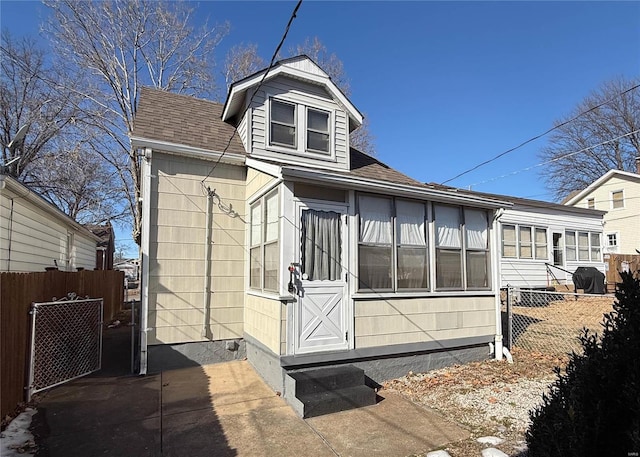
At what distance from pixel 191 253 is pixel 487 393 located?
5.40 meters

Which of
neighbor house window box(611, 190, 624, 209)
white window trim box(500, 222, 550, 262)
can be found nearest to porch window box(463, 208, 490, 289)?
white window trim box(500, 222, 550, 262)

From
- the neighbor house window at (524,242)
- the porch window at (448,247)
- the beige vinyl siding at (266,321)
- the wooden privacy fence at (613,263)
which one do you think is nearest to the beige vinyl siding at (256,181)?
the beige vinyl siding at (266,321)

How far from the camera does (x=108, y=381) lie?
572 cm

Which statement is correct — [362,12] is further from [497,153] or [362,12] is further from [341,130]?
[497,153]

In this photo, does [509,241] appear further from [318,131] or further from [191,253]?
[191,253]

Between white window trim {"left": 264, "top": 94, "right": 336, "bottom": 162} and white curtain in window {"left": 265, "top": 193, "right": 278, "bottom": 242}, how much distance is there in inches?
71.8

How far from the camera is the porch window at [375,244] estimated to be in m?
5.76

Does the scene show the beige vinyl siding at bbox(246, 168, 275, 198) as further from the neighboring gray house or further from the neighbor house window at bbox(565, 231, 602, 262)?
the neighbor house window at bbox(565, 231, 602, 262)

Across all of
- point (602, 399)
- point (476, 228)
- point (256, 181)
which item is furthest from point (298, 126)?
point (602, 399)

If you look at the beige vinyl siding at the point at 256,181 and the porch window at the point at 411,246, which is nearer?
the beige vinyl siding at the point at 256,181

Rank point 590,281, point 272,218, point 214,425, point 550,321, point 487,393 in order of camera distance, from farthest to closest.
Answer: point 590,281 < point 550,321 < point 272,218 < point 487,393 < point 214,425

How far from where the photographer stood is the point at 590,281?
13.6 m

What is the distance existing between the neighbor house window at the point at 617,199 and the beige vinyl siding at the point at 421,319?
19840 millimetres

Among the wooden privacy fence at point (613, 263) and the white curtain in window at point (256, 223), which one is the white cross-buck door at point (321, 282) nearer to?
the white curtain in window at point (256, 223)
